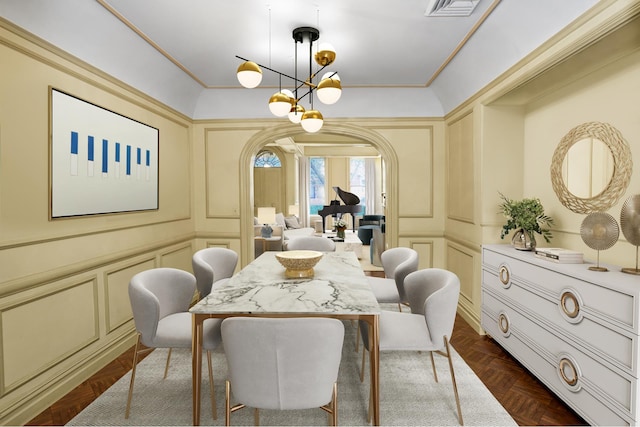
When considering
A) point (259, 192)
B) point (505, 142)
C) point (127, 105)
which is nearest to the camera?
point (127, 105)

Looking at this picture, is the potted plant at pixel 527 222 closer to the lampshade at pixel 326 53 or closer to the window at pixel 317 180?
the lampshade at pixel 326 53

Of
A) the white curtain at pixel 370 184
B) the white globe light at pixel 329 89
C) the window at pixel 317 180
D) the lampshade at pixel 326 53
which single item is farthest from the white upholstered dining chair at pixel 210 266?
the white curtain at pixel 370 184

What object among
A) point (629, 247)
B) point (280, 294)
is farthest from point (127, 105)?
point (629, 247)

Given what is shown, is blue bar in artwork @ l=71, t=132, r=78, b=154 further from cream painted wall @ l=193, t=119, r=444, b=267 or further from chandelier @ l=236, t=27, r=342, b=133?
cream painted wall @ l=193, t=119, r=444, b=267

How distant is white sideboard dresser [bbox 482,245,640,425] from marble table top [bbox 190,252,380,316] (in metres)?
1.22

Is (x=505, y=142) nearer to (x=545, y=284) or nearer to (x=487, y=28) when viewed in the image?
(x=487, y=28)

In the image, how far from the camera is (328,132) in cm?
508

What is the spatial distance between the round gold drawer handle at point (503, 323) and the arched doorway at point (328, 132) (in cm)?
204

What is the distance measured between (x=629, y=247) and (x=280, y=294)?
2.25 meters

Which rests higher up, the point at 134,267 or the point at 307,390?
the point at 134,267

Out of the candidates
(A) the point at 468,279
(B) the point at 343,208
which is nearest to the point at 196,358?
(A) the point at 468,279

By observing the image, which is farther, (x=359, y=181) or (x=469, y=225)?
(x=359, y=181)

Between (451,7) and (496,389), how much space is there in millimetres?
2819

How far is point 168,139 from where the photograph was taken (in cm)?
433
